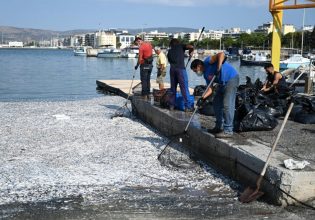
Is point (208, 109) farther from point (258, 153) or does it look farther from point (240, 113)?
point (258, 153)

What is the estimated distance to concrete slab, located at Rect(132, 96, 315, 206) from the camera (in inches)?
221

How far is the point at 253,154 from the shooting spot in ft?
21.1

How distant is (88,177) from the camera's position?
7230mm

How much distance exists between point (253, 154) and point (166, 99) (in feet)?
17.2

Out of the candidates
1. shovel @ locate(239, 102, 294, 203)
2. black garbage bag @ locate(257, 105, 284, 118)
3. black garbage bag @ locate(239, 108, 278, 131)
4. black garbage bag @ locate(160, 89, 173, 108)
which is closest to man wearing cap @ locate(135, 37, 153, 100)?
black garbage bag @ locate(160, 89, 173, 108)

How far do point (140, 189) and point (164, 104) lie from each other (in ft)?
16.7

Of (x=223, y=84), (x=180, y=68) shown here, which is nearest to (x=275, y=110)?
(x=180, y=68)

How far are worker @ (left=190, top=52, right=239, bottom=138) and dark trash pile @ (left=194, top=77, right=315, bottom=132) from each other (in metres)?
0.55

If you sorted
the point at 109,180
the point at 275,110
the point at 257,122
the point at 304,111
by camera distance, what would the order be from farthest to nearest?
the point at 275,110 < the point at 304,111 < the point at 257,122 < the point at 109,180

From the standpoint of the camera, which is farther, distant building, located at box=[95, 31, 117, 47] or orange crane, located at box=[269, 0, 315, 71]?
distant building, located at box=[95, 31, 117, 47]

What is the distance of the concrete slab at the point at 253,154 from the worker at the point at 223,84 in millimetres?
240

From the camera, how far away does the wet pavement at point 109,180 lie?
18.7 feet

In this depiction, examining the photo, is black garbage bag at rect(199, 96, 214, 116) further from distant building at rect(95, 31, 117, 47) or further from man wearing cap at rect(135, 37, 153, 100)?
distant building at rect(95, 31, 117, 47)

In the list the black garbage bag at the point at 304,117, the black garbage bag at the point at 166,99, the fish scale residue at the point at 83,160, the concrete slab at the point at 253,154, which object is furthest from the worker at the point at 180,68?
the black garbage bag at the point at 304,117
